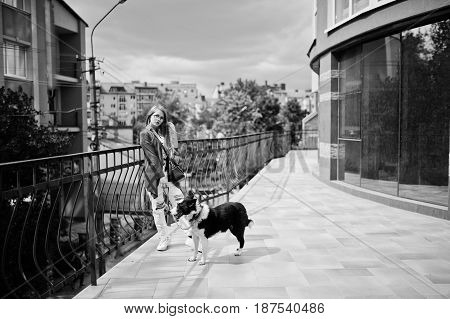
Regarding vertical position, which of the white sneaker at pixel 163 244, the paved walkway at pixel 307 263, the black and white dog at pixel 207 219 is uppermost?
the black and white dog at pixel 207 219

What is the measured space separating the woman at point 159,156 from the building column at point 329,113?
5.74 m

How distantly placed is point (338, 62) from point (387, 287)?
6743 mm

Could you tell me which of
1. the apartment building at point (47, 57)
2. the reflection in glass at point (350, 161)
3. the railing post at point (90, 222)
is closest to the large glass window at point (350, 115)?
the reflection in glass at point (350, 161)

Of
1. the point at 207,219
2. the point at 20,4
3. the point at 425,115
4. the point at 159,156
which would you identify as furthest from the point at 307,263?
the point at 20,4

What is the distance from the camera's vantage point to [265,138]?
14.4 meters

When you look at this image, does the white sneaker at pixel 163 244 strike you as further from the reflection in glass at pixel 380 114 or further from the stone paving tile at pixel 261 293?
the reflection in glass at pixel 380 114

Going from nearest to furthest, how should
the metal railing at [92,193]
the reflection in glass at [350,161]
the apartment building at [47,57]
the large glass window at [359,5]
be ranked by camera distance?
the metal railing at [92,193] < the large glass window at [359,5] < the reflection in glass at [350,161] < the apartment building at [47,57]

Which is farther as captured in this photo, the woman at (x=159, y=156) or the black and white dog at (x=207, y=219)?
the woman at (x=159, y=156)

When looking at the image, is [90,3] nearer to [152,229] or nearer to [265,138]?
[152,229]

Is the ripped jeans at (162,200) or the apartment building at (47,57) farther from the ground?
the apartment building at (47,57)

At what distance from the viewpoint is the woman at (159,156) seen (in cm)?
383

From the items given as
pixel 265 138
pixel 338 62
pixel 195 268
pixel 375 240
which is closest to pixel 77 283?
pixel 195 268

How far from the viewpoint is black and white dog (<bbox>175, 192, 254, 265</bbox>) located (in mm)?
3398

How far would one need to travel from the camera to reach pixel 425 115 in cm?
674
